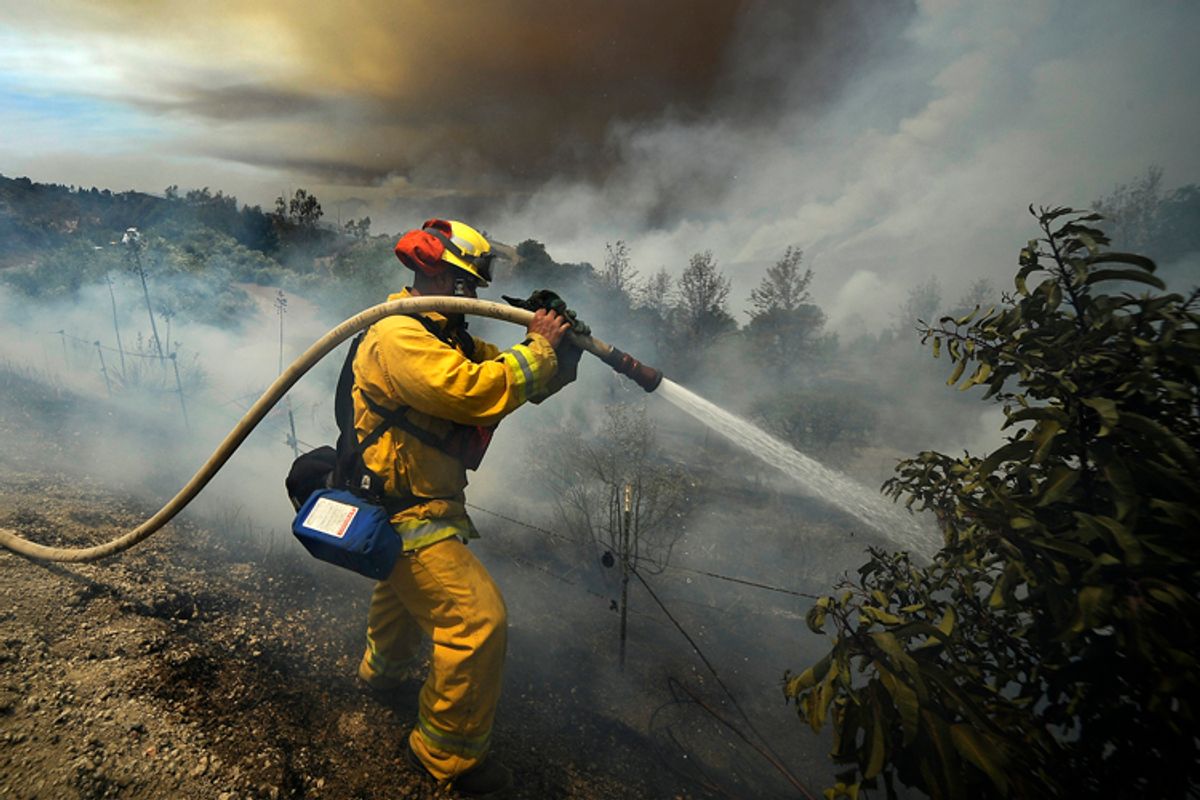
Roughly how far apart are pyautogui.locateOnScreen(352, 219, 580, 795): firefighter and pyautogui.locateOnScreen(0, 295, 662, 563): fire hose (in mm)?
102

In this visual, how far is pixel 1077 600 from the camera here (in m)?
1.44

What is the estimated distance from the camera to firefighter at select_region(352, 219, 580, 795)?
2.41 meters

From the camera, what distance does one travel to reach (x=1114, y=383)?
5.21 ft

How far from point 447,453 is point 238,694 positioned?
1.71 m

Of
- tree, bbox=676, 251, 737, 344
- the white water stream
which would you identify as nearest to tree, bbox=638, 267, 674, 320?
tree, bbox=676, 251, 737, 344

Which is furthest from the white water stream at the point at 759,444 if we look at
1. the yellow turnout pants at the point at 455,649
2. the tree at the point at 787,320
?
the tree at the point at 787,320

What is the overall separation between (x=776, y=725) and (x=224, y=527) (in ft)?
18.7

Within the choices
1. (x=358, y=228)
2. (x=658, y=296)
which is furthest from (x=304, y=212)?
(x=658, y=296)

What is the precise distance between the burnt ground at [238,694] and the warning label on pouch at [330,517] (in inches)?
42.0

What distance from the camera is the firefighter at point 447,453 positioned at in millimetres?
2408

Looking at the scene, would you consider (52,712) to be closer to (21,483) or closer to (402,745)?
(402,745)

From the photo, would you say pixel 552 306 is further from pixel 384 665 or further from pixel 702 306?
pixel 702 306

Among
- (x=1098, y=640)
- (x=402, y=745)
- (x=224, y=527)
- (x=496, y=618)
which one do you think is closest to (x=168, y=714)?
(x=402, y=745)

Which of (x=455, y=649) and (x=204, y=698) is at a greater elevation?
(x=455, y=649)
